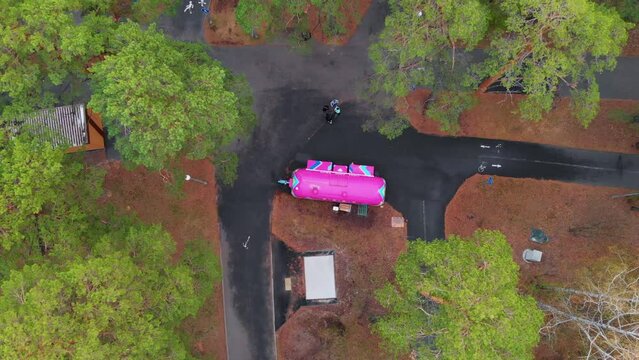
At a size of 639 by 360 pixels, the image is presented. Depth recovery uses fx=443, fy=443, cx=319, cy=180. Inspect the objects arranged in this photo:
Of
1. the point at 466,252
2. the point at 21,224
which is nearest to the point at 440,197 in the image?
the point at 466,252

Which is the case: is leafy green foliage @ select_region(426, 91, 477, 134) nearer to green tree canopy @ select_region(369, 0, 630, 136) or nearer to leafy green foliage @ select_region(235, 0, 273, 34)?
green tree canopy @ select_region(369, 0, 630, 136)

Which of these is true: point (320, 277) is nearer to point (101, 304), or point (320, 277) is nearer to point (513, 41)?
point (101, 304)

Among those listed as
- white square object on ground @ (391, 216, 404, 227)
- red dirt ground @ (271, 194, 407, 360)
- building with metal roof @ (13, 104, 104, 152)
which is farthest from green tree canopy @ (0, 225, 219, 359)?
white square object on ground @ (391, 216, 404, 227)

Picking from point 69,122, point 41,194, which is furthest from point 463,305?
point 69,122

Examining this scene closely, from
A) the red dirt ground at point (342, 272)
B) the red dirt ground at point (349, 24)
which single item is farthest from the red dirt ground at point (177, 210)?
the red dirt ground at point (349, 24)

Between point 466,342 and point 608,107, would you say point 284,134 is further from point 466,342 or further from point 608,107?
point 608,107
